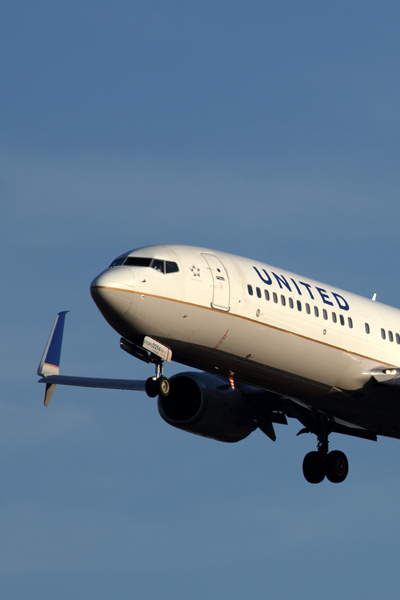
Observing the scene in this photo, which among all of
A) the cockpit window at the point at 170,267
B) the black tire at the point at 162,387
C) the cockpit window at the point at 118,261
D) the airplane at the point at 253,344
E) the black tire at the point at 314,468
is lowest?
the black tire at the point at 314,468

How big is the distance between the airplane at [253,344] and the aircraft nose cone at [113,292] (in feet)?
0.10

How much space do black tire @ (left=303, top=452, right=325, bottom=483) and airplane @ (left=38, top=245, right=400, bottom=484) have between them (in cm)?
4

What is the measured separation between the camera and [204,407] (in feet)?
145

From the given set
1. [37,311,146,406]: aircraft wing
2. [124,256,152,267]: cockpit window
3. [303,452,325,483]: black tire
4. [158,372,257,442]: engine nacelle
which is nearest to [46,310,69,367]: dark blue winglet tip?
[37,311,146,406]: aircraft wing

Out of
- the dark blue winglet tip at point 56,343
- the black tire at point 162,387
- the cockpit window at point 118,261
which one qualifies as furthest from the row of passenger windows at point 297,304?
the dark blue winglet tip at point 56,343

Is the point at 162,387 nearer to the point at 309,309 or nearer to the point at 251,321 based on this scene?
the point at 251,321

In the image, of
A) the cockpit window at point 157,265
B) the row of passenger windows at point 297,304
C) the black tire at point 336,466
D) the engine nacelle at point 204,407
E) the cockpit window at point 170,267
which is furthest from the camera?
the black tire at point 336,466

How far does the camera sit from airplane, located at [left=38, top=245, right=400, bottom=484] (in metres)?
36.3

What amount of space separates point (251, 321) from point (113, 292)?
16.4 ft

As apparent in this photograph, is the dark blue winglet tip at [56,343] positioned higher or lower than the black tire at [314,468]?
higher

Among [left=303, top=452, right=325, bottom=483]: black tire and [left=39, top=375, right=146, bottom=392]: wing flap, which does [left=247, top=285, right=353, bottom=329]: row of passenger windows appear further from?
[left=39, top=375, right=146, bottom=392]: wing flap

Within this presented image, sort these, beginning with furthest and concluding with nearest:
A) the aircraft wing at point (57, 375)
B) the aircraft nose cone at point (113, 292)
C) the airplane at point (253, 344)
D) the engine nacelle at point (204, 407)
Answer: the aircraft wing at point (57, 375), the engine nacelle at point (204, 407), the airplane at point (253, 344), the aircraft nose cone at point (113, 292)

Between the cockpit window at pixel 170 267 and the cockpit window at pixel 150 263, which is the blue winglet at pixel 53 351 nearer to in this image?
the cockpit window at pixel 150 263

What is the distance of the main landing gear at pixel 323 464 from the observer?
45.5m
